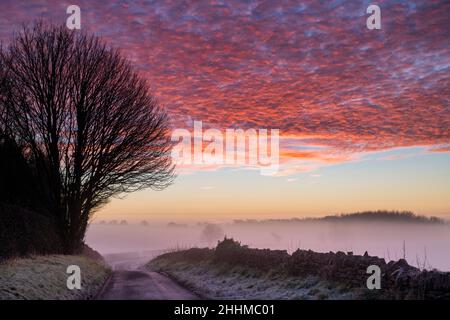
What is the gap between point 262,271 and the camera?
21.6 m

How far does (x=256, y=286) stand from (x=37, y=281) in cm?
918

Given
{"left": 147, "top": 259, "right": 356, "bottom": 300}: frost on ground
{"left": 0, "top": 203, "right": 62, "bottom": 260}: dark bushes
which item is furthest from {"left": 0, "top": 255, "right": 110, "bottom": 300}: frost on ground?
{"left": 147, "top": 259, "right": 356, "bottom": 300}: frost on ground

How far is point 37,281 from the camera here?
595 inches

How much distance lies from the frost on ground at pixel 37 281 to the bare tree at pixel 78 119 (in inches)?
440

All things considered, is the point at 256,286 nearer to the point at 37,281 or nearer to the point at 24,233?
the point at 37,281

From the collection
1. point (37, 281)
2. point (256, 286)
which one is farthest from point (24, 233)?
point (256, 286)

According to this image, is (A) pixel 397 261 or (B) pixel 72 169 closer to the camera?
(A) pixel 397 261

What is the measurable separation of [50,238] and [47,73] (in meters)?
11.0

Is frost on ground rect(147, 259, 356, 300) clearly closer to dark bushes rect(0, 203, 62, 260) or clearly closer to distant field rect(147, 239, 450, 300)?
distant field rect(147, 239, 450, 300)

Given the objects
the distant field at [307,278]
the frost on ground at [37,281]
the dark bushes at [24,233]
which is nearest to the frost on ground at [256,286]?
the distant field at [307,278]

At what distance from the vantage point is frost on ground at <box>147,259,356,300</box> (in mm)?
15406

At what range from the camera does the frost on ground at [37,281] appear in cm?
1333
